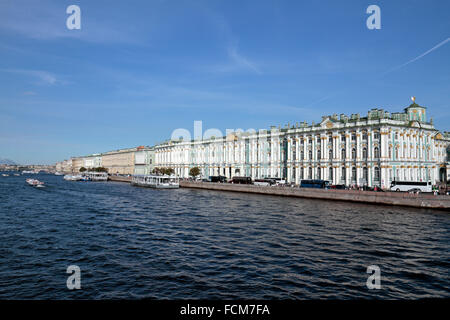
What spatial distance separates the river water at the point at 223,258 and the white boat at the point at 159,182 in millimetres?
46488

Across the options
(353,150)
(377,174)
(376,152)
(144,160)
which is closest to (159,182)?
(353,150)

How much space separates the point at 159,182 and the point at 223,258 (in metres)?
60.9

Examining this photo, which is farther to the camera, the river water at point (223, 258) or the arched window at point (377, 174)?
the arched window at point (377, 174)

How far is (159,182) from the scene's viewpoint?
72.9 metres

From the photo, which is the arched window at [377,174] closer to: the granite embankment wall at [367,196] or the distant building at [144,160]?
the granite embankment wall at [367,196]

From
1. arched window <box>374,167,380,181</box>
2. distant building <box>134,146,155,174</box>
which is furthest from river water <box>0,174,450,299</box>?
distant building <box>134,146,155,174</box>

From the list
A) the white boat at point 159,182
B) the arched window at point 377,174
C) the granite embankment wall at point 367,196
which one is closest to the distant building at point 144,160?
the white boat at point 159,182

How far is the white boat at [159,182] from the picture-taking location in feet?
234

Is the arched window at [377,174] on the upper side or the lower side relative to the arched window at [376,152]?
lower

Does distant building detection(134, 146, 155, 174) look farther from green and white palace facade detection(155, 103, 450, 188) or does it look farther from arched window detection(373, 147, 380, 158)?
arched window detection(373, 147, 380, 158)

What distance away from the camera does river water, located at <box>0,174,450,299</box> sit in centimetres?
1035

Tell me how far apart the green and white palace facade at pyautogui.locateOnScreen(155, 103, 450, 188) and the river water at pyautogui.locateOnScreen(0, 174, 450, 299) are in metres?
26.6

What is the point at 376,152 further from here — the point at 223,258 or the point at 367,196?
the point at 223,258
